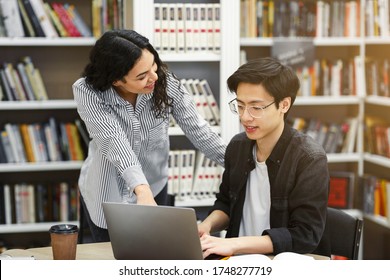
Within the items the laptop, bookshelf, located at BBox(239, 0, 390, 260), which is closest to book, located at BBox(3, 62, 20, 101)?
bookshelf, located at BBox(239, 0, 390, 260)

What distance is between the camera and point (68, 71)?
397 centimetres

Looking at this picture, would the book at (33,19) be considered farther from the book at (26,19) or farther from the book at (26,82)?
the book at (26,82)

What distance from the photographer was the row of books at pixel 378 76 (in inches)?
161

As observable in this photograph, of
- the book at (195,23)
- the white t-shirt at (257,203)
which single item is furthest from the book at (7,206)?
the white t-shirt at (257,203)

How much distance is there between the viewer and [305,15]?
164 inches

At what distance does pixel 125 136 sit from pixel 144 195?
29 cm

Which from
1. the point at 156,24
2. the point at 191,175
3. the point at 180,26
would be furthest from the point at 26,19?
the point at 191,175

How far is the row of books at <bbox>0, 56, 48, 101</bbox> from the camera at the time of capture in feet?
12.1

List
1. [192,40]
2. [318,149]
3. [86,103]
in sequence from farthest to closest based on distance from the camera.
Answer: [192,40], [86,103], [318,149]

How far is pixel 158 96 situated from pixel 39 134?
5.54 ft

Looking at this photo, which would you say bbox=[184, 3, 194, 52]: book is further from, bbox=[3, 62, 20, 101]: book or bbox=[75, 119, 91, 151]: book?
A: bbox=[3, 62, 20, 101]: book

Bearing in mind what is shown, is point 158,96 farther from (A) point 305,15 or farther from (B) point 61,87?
(A) point 305,15

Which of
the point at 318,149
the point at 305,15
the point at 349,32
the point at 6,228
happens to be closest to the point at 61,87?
the point at 6,228

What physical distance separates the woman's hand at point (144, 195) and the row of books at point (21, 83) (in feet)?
6.30
